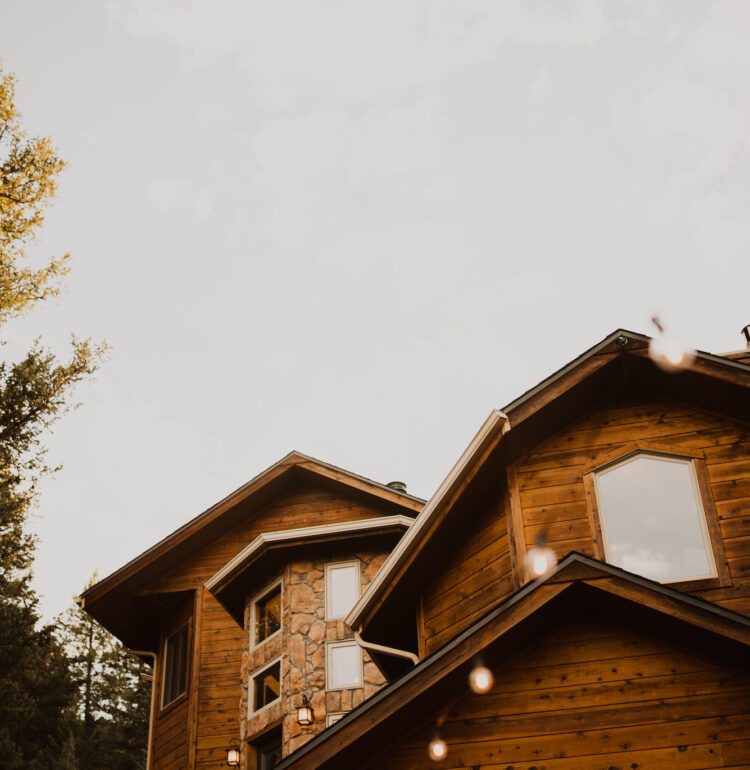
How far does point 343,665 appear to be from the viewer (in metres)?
15.7

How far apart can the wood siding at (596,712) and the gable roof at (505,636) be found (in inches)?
8.7

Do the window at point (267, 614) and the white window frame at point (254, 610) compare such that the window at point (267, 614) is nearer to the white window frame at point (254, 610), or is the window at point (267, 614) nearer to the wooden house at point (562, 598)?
the white window frame at point (254, 610)

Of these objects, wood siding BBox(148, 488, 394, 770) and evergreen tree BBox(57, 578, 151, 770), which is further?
evergreen tree BBox(57, 578, 151, 770)

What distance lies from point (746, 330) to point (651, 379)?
289cm

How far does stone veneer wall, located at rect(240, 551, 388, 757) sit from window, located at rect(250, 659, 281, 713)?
0.43 ft

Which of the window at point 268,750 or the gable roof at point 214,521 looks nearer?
the window at point 268,750

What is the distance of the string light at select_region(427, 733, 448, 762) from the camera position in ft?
30.8

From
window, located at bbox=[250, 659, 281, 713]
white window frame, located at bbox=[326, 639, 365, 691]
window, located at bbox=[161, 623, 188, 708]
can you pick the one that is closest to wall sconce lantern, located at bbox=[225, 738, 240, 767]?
window, located at bbox=[250, 659, 281, 713]

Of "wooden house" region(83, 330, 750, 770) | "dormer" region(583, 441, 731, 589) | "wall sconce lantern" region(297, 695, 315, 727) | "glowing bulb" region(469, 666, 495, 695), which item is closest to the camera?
"wooden house" region(83, 330, 750, 770)

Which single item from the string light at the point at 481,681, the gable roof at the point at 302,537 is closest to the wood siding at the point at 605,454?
the string light at the point at 481,681

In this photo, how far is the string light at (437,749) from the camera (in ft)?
30.8

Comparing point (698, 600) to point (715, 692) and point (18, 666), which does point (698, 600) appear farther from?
point (18, 666)

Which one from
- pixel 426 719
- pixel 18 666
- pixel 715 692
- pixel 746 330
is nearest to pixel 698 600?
pixel 715 692

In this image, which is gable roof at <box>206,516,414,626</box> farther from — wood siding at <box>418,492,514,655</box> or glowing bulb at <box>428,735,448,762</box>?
glowing bulb at <box>428,735,448,762</box>
